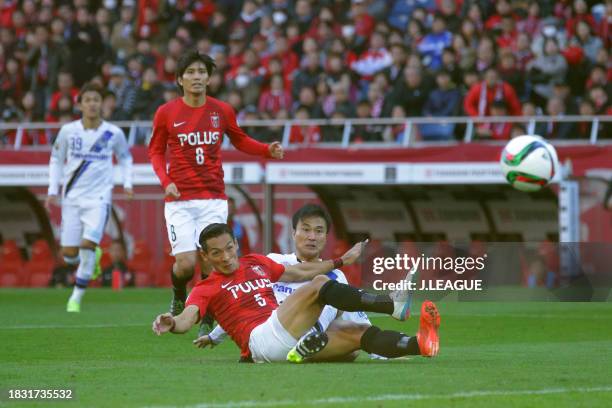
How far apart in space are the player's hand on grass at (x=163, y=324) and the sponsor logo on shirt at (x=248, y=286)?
81cm

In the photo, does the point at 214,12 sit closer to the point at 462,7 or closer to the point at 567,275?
the point at 462,7

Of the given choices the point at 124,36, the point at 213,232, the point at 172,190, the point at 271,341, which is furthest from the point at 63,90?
the point at 271,341

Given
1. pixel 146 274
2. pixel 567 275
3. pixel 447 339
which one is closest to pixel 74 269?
pixel 146 274

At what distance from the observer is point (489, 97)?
68.1 feet

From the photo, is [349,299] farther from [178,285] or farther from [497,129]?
[497,129]

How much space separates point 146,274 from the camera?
76.2 feet

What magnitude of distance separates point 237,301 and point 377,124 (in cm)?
1289

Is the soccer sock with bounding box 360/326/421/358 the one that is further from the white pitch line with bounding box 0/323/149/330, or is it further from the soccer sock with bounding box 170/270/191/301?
the white pitch line with bounding box 0/323/149/330

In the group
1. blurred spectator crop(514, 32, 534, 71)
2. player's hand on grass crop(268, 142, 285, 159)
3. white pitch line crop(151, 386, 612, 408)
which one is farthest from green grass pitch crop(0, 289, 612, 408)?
blurred spectator crop(514, 32, 534, 71)

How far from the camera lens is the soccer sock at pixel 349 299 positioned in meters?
8.36

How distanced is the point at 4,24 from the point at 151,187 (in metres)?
6.92

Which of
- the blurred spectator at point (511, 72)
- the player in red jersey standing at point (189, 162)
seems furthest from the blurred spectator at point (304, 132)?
the player in red jersey standing at point (189, 162)

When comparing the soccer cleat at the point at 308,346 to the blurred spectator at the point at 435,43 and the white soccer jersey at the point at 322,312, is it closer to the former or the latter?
the white soccer jersey at the point at 322,312

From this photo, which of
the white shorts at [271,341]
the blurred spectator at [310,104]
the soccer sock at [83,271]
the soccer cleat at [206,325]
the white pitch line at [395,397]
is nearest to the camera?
the white pitch line at [395,397]
